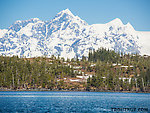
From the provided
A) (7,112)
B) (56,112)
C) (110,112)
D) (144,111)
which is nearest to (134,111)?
(144,111)

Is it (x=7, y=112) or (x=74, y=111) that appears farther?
(x=74, y=111)

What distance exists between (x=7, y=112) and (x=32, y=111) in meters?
7.35

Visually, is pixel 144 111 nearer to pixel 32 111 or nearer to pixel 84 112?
pixel 84 112

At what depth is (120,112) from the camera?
287ft

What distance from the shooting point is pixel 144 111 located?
3529 inches

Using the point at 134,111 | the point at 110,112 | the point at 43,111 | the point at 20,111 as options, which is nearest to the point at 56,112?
the point at 43,111

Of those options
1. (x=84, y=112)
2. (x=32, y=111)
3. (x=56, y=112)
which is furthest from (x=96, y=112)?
(x=32, y=111)

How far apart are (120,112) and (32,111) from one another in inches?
995

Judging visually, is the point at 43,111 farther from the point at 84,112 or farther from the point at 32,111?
the point at 84,112

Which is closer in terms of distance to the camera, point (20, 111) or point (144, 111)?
point (20, 111)

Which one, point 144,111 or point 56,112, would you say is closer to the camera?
point 56,112

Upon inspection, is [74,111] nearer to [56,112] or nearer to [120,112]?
[56,112]

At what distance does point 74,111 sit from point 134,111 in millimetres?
18288

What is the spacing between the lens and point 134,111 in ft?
295
